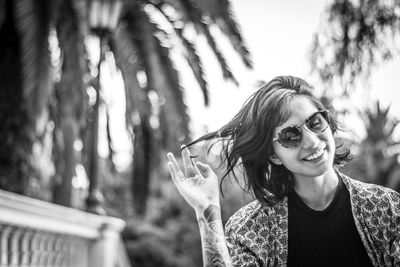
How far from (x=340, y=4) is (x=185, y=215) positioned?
17.5 m

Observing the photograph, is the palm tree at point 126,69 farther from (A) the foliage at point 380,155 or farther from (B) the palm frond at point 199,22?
(A) the foliage at point 380,155

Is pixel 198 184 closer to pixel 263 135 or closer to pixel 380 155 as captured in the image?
pixel 263 135

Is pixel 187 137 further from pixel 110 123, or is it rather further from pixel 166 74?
pixel 110 123

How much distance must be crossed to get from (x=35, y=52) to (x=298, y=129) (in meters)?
5.53

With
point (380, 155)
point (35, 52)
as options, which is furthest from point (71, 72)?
point (380, 155)

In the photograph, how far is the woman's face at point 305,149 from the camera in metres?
2.09

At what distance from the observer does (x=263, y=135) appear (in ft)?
7.22

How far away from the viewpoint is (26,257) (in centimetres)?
538

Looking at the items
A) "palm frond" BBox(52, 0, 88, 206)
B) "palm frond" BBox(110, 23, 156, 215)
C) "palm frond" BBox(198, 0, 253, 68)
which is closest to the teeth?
"palm frond" BBox(52, 0, 88, 206)

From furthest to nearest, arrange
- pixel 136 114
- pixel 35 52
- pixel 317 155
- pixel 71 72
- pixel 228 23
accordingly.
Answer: pixel 136 114 → pixel 228 23 → pixel 71 72 → pixel 35 52 → pixel 317 155

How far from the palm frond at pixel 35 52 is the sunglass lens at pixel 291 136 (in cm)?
509

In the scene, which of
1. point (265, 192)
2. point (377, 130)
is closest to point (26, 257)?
point (265, 192)

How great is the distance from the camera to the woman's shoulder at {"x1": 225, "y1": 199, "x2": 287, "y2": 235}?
213cm

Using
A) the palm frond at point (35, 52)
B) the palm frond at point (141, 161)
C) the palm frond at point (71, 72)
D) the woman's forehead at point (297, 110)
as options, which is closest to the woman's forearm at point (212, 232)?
the woman's forehead at point (297, 110)
